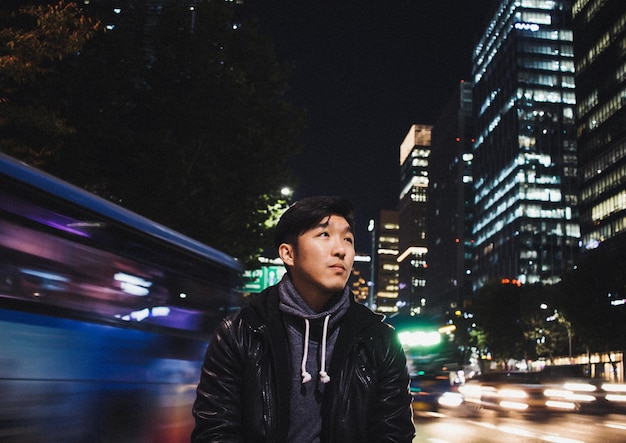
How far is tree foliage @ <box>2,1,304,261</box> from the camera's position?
15.8 m

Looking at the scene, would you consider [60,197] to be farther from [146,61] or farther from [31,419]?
[146,61]

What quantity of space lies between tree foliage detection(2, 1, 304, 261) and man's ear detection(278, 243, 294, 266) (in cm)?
1338

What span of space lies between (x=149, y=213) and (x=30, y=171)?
11.1 metres

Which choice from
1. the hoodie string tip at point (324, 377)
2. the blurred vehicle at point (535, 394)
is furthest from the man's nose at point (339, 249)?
the blurred vehicle at point (535, 394)

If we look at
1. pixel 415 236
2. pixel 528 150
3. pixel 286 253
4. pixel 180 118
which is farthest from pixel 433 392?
pixel 415 236

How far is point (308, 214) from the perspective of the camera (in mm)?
2518

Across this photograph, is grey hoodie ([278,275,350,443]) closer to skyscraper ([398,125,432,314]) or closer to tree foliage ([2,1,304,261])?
tree foliage ([2,1,304,261])

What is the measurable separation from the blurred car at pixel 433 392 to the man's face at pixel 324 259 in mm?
19640

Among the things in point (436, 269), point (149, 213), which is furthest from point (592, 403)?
point (436, 269)

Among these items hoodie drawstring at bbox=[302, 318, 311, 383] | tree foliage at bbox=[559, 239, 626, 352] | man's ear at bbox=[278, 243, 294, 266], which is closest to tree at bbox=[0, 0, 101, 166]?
man's ear at bbox=[278, 243, 294, 266]

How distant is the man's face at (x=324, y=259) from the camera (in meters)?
2.44

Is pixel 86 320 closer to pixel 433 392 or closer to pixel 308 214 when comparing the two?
pixel 308 214

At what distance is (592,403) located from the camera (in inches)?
981

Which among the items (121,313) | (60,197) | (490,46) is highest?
(490,46)
